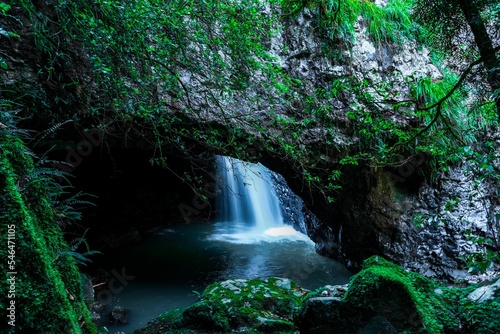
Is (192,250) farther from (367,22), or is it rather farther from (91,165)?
(367,22)

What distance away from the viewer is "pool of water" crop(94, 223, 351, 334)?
646 centimetres

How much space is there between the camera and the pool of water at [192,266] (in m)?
6.46

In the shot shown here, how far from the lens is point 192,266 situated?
8.45 metres

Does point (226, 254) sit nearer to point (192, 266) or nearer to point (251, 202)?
point (192, 266)

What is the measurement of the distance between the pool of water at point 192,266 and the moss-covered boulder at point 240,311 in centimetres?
223

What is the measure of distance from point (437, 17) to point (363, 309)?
2.50 m

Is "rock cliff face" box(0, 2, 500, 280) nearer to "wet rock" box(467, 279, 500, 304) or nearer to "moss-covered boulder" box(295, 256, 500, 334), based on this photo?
"moss-covered boulder" box(295, 256, 500, 334)

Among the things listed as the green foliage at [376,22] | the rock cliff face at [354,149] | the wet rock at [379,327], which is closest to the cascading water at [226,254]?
the rock cliff face at [354,149]

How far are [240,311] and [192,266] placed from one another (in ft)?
17.9

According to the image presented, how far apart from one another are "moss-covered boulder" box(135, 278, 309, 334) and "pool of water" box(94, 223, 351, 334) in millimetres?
2231

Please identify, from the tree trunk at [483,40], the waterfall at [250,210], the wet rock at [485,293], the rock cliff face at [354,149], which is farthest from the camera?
the waterfall at [250,210]

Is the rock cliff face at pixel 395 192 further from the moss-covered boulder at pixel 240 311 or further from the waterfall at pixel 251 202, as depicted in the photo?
the waterfall at pixel 251 202

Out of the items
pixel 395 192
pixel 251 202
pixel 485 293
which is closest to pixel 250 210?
pixel 251 202

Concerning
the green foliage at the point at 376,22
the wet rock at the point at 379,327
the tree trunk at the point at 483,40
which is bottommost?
the wet rock at the point at 379,327
